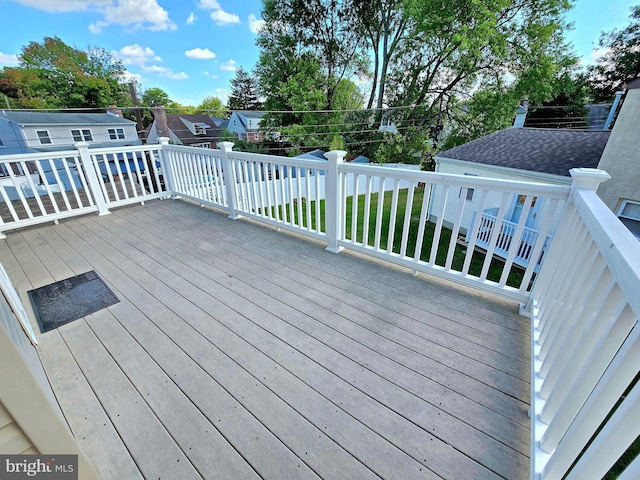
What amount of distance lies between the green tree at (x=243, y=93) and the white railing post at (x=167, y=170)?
2531 cm

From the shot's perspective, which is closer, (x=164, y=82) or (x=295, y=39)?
(x=295, y=39)

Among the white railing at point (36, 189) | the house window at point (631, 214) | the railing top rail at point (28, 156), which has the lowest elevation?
the house window at point (631, 214)

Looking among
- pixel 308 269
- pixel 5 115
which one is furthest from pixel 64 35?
pixel 308 269

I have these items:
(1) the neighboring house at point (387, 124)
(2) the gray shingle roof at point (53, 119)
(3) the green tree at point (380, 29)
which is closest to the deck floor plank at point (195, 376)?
(1) the neighboring house at point (387, 124)

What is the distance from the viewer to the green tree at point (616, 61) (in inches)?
496

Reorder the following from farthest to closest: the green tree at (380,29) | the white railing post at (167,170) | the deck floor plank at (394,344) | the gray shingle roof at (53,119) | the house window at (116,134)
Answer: the house window at (116,134) < the gray shingle roof at (53,119) < the green tree at (380,29) < the white railing post at (167,170) < the deck floor plank at (394,344)

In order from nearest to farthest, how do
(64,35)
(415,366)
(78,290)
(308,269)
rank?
(415,366) < (78,290) < (308,269) < (64,35)

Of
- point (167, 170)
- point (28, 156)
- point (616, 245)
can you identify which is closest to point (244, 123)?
point (167, 170)

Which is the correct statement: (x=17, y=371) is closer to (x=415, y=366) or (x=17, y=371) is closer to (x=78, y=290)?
(x=415, y=366)

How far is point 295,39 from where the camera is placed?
13258 mm

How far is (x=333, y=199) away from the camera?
263 centimetres

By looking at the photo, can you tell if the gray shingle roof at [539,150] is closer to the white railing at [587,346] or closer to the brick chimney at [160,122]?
the white railing at [587,346]

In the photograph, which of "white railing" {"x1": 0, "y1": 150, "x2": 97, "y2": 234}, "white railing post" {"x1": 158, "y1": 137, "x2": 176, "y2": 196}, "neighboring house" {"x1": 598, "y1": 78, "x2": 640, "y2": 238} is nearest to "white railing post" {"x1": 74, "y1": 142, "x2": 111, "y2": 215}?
"white railing" {"x1": 0, "y1": 150, "x2": 97, "y2": 234}

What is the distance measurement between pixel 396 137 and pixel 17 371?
13.2 meters
